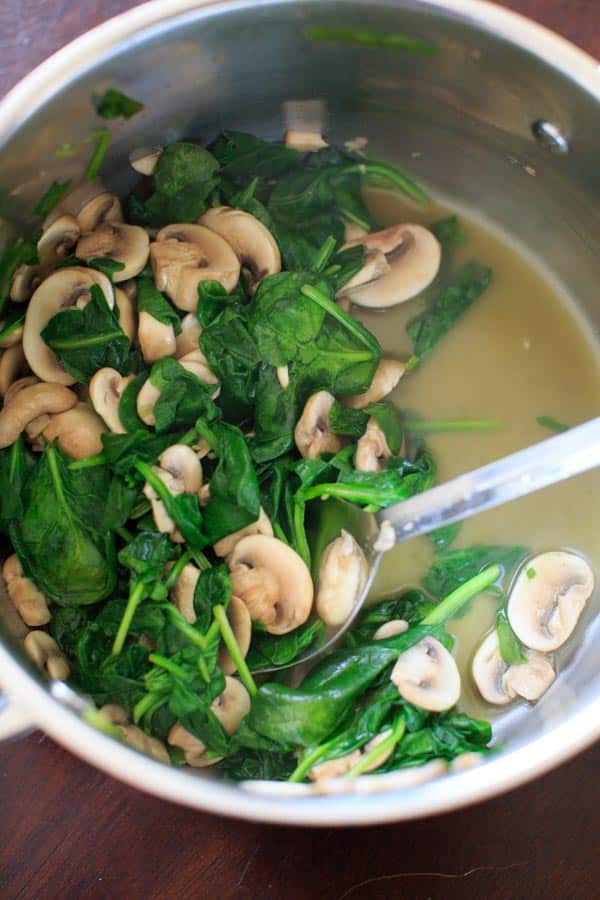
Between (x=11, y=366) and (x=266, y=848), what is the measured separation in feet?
2.34

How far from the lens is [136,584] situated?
101 cm

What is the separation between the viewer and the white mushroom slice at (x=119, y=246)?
1.12 metres

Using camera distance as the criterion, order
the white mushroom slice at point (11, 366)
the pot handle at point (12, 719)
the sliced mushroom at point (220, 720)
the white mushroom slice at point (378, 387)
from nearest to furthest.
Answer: the pot handle at point (12, 719)
the sliced mushroom at point (220, 720)
the white mushroom slice at point (11, 366)
the white mushroom slice at point (378, 387)

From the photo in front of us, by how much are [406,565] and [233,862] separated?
1.50 ft

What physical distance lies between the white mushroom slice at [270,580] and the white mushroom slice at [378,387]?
0.26 m

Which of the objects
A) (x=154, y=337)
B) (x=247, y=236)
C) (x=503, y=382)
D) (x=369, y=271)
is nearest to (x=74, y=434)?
(x=154, y=337)

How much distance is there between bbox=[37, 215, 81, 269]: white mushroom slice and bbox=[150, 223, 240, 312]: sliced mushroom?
0.11 metres

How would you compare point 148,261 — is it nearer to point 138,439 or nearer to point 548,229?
point 138,439

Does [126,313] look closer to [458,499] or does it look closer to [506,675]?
[458,499]

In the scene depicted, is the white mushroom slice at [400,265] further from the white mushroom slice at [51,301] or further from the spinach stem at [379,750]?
the spinach stem at [379,750]

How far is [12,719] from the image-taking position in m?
0.78

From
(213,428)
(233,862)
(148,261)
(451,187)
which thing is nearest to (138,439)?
(213,428)

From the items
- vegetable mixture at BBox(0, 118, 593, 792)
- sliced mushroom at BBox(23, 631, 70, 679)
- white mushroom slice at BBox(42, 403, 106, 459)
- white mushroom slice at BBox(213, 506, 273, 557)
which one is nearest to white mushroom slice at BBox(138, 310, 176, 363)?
vegetable mixture at BBox(0, 118, 593, 792)

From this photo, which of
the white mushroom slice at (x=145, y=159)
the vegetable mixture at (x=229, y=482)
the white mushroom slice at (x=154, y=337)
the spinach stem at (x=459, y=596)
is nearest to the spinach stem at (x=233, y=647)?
the vegetable mixture at (x=229, y=482)
